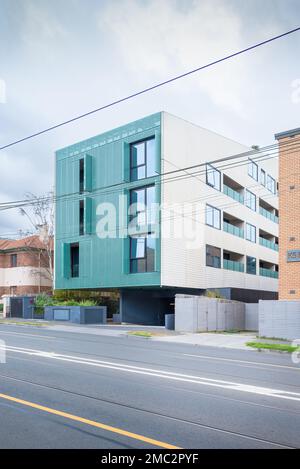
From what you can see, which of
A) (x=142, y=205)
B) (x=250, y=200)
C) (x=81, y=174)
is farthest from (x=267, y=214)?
(x=81, y=174)

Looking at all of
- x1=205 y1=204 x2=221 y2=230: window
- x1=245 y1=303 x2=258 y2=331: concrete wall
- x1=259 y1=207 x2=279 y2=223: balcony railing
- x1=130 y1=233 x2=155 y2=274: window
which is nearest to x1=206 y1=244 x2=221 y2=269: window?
x1=205 y1=204 x2=221 y2=230: window

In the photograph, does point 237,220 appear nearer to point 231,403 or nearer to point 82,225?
point 82,225

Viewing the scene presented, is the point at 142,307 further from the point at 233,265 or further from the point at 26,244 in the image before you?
the point at 26,244

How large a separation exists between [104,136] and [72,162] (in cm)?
375

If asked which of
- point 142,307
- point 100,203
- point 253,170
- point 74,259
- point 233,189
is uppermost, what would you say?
point 253,170

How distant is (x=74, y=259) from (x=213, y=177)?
1255cm

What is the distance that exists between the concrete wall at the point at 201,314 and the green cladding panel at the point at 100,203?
483 cm

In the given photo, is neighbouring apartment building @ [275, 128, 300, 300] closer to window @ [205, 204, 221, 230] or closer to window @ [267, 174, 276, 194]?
window @ [205, 204, 221, 230]

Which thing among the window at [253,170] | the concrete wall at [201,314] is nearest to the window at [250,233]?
the window at [253,170]

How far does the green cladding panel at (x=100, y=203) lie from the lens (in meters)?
35.1

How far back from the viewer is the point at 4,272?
188ft

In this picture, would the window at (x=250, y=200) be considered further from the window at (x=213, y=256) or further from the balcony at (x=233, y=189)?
the window at (x=213, y=256)

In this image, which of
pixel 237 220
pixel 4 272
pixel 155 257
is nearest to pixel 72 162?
pixel 155 257

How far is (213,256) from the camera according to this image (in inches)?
1540
